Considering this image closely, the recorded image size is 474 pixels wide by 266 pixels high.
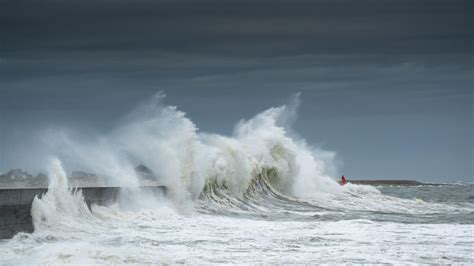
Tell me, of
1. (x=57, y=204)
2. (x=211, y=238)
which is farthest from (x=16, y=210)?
(x=211, y=238)

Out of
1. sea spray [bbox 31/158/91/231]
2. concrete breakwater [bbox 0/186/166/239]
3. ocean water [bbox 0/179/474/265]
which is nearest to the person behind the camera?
ocean water [bbox 0/179/474/265]

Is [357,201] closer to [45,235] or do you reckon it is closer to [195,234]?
[195,234]

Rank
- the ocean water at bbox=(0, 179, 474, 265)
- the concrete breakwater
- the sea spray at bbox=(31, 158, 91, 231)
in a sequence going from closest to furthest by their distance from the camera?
the ocean water at bbox=(0, 179, 474, 265) < the concrete breakwater < the sea spray at bbox=(31, 158, 91, 231)

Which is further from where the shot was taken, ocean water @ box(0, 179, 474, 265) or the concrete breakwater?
the concrete breakwater

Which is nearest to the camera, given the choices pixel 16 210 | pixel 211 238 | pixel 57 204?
pixel 211 238

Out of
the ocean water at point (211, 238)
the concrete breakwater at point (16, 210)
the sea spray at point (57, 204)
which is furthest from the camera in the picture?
the sea spray at point (57, 204)

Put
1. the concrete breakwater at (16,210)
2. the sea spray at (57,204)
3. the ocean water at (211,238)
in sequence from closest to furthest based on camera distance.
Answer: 1. the ocean water at (211,238)
2. the concrete breakwater at (16,210)
3. the sea spray at (57,204)

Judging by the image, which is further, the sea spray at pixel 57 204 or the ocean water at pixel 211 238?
the sea spray at pixel 57 204

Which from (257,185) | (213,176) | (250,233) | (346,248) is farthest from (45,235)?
(257,185)

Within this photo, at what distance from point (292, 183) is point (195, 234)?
62.8 feet

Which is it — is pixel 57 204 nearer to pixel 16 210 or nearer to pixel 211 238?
pixel 16 210

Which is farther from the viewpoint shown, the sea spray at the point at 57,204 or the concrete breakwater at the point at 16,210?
the sea spray at the point at 57,204

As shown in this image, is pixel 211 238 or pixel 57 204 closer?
pixel 211 238

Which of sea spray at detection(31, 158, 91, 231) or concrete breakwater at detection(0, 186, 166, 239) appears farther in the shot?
sea spray at detection(31, 158, 91, 231)
